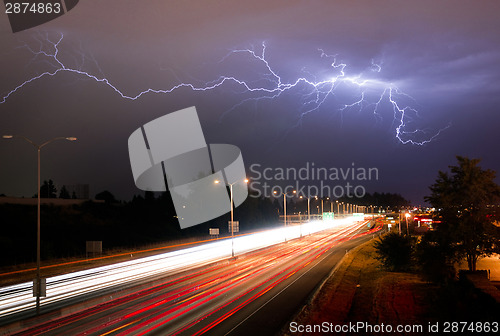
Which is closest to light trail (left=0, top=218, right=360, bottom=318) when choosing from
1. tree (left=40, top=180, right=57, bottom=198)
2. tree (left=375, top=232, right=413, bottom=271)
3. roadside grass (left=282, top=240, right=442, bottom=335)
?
roadside grass (left=282, top=240, right=442, bottom=335)

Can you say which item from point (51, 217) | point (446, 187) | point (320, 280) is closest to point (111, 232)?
point (51, 217)

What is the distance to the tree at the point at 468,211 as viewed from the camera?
2689 centimetres

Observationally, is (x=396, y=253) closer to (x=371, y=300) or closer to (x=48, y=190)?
(x=371, y=300)

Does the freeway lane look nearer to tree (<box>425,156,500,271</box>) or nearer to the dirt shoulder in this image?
the dirt shoulder

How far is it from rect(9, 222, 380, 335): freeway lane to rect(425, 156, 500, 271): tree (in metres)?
8.87

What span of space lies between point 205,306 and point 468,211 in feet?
63.1

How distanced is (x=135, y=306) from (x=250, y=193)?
108 metres

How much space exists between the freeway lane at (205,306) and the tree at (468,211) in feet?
29.1

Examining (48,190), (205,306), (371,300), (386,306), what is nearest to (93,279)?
(205,306)

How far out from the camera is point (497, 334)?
11.3m

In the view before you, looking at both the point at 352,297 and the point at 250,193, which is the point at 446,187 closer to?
the point at 352,297

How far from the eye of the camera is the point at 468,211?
28.0m

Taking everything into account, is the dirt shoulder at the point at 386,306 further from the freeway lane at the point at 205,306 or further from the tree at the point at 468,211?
the tree at the point at 468,211

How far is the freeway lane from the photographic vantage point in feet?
47.9
